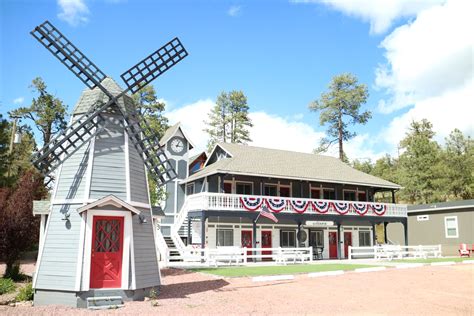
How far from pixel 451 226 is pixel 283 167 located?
15131 millimetres

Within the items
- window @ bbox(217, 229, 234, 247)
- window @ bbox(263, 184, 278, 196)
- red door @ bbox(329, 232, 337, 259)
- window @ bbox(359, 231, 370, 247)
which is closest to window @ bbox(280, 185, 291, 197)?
window @ bbox(263, 184, 278, 196)

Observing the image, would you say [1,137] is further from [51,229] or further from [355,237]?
[355,237]

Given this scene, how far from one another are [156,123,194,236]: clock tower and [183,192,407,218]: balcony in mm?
4009

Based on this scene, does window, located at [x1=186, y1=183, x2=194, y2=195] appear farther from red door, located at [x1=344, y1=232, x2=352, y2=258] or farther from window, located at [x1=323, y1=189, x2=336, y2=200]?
red door, located at [x1=344, y1=232, x2=352, y2=258]

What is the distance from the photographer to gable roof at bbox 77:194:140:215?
12.7 meters

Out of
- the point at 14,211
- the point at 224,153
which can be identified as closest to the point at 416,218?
the point at 224,153

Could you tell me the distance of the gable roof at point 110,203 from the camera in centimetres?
1269

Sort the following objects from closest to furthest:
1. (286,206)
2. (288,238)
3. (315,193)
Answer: (286,206) → (288,238) → (315,193)

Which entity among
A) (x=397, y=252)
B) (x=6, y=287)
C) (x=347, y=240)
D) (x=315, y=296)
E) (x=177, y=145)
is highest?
(x=177, y=145)

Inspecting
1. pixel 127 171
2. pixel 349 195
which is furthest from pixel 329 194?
pixel 127 171

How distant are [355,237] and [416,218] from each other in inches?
283

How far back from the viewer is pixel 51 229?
43.1 feet

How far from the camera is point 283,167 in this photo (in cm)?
3106

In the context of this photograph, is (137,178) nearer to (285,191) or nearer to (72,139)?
(72,139)
